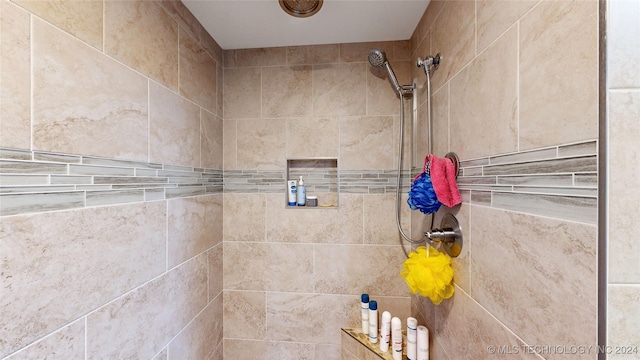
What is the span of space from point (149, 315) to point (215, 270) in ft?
1.63

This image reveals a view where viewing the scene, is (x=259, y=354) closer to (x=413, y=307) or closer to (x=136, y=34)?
(x=413, y=307)

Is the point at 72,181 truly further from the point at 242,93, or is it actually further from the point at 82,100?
the point at 242,93

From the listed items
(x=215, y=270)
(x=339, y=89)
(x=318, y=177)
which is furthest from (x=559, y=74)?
(x=215, y=270)

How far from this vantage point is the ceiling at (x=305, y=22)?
1.14 metres

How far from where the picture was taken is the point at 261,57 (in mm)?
1508

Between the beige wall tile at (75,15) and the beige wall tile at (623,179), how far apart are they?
124cm

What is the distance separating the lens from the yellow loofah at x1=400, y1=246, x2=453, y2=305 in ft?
3.06

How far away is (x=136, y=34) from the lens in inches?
34.2

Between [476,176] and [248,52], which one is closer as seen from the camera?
[476,176]

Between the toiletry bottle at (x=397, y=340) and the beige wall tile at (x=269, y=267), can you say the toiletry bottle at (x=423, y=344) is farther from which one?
the beige wall tile at (x=269, y=267)

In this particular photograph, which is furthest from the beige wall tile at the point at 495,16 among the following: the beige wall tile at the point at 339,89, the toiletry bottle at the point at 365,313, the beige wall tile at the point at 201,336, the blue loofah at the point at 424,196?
the beige wall tile at the point at 201,336

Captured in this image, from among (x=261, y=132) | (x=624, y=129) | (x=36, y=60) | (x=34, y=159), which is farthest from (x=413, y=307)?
(x=36, y=60)

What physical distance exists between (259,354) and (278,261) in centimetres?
60

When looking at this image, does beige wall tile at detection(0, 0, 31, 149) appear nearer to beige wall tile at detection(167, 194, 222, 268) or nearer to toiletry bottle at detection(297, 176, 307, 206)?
beige wall tile at detection(167, 194, 222, 268)
